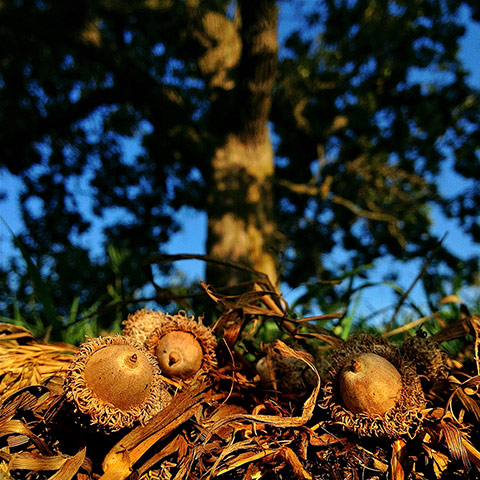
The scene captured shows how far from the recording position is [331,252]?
8.89 m

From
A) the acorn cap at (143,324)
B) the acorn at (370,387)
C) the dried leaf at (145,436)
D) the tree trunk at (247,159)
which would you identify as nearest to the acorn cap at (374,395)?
the acorn at (370,387)

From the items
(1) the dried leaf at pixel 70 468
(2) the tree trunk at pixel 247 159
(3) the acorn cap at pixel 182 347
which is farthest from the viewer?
(2) the tree trunk at pixel 247 159

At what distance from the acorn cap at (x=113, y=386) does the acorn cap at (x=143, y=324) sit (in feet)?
0.49

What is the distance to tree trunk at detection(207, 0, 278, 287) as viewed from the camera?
12.8 ft

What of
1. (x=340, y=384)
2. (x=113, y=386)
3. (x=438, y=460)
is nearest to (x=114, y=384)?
(x=113, y=386)

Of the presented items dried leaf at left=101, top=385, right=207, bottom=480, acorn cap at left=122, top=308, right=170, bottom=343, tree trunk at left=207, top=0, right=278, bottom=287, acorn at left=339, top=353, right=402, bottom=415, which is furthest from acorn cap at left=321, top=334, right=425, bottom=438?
tree trunk at left=207, top=0, right=278, bottom=287

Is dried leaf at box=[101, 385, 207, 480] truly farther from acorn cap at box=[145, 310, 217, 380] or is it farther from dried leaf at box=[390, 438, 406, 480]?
dried leaf at box=[390, 438, 406, 480]

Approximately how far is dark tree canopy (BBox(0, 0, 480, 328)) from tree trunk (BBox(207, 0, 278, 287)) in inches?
0.8

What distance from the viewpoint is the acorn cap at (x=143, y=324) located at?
69 cm

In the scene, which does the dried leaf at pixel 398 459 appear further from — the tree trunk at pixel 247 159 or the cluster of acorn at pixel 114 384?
the tree trunk at pixel 247 159

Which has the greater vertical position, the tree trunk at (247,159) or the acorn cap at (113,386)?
the tree trunk at (247,159)

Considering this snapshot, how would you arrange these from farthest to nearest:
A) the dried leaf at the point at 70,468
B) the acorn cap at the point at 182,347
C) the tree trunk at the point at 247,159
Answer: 1. the tree trunk at the point at 247,159
2. the acorn cap at the point at 182,347
3. the dried leaf at the point at 70,468

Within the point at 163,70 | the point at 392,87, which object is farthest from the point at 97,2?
the point at 392,87

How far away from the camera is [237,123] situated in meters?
4.85
